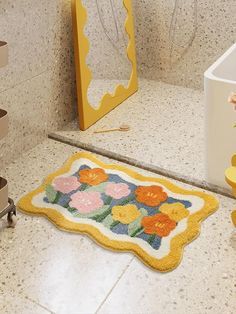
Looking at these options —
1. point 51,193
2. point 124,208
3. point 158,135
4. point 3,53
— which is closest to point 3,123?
point 3,53

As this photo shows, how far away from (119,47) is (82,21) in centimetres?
35

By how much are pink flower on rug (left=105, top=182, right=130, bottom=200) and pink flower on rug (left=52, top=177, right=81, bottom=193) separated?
11cm

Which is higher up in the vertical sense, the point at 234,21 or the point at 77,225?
the point at 234,21

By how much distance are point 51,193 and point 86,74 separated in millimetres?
600

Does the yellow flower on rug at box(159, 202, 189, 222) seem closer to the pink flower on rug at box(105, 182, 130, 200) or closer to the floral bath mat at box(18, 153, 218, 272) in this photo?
the floral bath mat at box(18, 153, 218, 272)

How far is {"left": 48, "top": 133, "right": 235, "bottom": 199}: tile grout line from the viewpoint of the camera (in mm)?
1444

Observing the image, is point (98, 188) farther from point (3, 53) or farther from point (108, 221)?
point (3, 53)

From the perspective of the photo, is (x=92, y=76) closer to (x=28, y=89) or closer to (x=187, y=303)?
(x=28, y=89)

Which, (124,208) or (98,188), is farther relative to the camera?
(98,188)

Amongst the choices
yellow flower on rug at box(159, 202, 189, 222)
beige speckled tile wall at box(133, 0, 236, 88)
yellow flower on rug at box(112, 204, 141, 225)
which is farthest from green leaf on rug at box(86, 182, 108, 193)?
beige speckled tile wall at box(133, 0, 236, 88)

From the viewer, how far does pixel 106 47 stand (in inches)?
75.9

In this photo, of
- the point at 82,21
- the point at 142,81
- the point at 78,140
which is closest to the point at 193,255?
the point at 78,140

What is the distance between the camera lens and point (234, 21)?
1979 millimetres

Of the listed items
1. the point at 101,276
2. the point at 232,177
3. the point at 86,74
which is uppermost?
the point at 86,74
